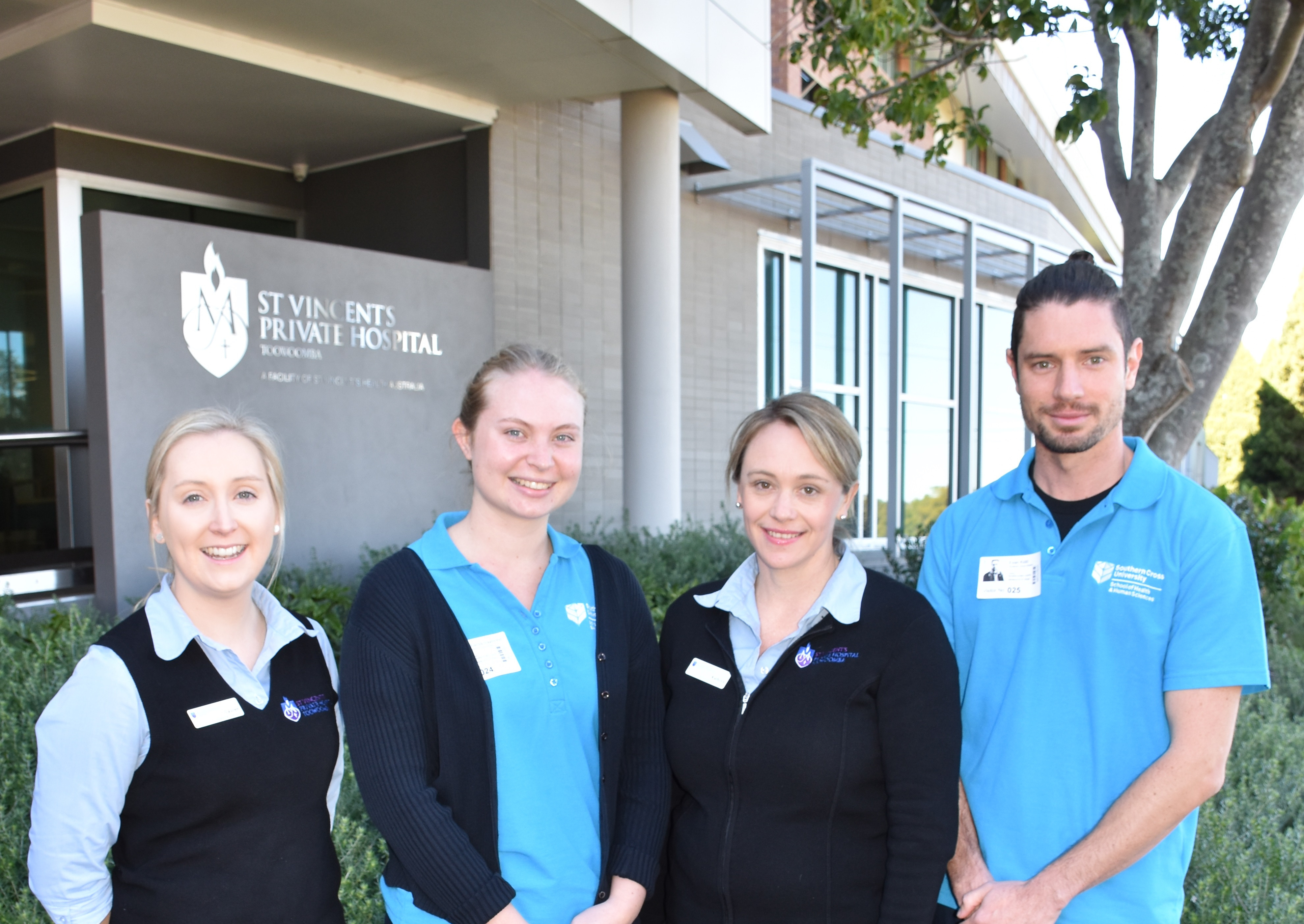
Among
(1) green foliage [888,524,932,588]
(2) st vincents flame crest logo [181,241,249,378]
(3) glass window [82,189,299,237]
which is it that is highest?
(3) glass window [82,189,299,237]

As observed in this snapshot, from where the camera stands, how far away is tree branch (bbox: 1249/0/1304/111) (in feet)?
17.8

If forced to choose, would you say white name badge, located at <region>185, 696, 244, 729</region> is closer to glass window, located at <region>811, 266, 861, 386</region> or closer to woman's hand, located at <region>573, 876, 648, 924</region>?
woman's hand, located at <region>573, 876, 648, 924</region>

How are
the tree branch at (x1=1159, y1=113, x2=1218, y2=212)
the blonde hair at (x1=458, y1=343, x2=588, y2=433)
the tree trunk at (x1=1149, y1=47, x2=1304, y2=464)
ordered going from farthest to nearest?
the tree branch at (x1=1159, y1=113, x2=1218, y2=212) < the tree trunk at (x1=1149, y1=47, x2=1304, y2=464) < the blonde hair at (x1=458, y1=343, x2=588, y2=433)

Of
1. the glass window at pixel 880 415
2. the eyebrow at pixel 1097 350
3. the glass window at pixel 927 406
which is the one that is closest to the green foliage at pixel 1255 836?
the eyebrow at pixel 1097 350

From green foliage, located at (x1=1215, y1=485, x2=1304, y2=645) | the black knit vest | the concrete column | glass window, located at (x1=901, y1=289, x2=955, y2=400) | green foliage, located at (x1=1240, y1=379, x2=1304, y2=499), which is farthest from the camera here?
green foliage, located at (x1=1240, y1=379, x2=1304, y2=499)

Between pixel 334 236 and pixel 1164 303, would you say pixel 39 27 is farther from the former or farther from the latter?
→ pixel 1164 303

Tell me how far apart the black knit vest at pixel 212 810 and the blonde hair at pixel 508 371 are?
0.74 metres

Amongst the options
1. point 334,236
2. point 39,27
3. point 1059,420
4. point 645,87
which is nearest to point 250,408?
point 39,27

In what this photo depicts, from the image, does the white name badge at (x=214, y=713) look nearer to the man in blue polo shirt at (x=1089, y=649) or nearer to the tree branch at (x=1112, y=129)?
the man in blue polo shirt at (x=1089, y=649)

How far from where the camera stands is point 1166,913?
2.17 m

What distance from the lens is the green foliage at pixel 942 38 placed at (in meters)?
5.79

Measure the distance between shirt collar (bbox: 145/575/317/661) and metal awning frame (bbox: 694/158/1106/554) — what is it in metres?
5.93

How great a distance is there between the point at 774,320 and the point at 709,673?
33.0ft

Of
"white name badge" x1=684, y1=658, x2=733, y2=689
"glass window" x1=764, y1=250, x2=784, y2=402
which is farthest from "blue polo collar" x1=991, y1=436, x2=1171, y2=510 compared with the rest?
"glass window" x1=764, y1=250, x2=784, y2=402
